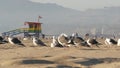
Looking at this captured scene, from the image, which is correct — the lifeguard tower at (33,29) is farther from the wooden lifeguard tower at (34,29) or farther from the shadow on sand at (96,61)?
the shadow on sand at (96,61)

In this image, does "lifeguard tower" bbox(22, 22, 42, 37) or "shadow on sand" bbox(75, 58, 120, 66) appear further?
"lifeguard tower" bbox(22, 22, 42, 37)

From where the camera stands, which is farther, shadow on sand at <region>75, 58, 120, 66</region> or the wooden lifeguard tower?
the wooden lifeguard tower

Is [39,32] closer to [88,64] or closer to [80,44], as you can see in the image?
[80,44]

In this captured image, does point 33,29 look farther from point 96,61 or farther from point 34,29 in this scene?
point 96,61

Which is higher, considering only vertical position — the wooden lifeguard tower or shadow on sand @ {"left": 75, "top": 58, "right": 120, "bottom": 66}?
shadow on sand @ {"left": 75, "top": 58, "right": 120, "bottom": 66}

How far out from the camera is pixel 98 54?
18.0 meters

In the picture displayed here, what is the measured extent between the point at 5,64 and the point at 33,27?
41482 millimetres

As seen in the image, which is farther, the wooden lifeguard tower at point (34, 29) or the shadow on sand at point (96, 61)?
the wooden lifeguard tower at point (34, 29)

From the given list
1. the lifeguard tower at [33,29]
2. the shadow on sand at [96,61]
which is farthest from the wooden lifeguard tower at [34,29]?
the shadow on sand at [96,61]

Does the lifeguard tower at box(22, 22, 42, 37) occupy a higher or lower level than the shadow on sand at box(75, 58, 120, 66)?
lower

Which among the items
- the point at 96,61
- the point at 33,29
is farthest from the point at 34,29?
the point at 96,61

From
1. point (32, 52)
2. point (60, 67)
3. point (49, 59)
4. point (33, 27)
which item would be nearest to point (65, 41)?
point (32, 52)

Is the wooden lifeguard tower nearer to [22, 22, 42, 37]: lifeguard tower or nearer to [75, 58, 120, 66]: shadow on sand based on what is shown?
[22, 22, 42, 37]: lifeguard tower

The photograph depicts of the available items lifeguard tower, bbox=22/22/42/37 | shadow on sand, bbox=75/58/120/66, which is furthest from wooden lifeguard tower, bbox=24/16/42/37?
shadow on sand, bbox=75/58/120/66
